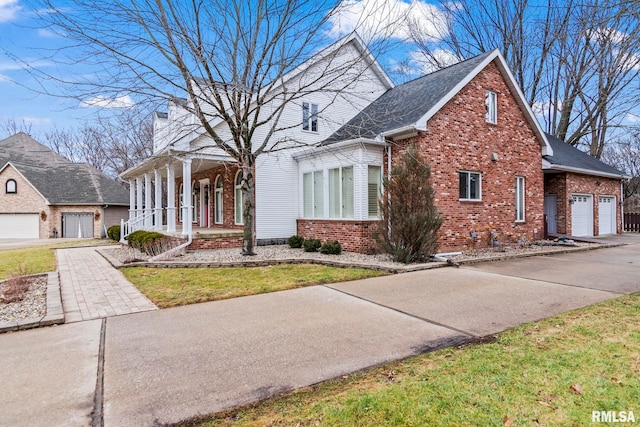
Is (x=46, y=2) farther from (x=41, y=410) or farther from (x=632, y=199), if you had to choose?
(x=632, y=199)

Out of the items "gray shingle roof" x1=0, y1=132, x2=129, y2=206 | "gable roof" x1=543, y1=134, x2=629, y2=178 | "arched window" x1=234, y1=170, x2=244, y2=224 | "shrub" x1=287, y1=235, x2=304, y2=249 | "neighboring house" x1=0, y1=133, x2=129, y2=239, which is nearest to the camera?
"shrub" x1=287, y1=235, x2=304, y2=249

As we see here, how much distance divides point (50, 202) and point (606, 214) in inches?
1368

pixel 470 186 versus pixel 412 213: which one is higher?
pixel 470 186

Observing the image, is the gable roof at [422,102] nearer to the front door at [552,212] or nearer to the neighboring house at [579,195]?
the neighboring house at [579,195]

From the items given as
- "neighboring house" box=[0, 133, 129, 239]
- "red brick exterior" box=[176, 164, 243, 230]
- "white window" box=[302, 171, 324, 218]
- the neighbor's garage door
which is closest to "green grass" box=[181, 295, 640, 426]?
"white window" box=[302, 171, 324, 218]

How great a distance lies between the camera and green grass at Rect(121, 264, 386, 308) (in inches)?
277

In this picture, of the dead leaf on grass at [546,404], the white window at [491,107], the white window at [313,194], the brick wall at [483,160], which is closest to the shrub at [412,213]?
the brick wall at [483,160]

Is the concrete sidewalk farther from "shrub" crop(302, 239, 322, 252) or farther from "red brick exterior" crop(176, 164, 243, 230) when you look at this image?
"red brick exterior" crop(176, 164, 243, 230)

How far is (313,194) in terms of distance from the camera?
14.3 m

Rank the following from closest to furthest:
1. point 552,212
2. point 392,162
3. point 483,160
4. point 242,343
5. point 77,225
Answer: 1. point 242,343
2. point 392,162
3. point 483,160
4. point 552,212
5. point 77,225

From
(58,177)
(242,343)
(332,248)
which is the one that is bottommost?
(242,343)

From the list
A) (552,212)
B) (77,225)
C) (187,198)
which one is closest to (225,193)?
(187,198)

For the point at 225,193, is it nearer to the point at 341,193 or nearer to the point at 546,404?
the point at 341,193
